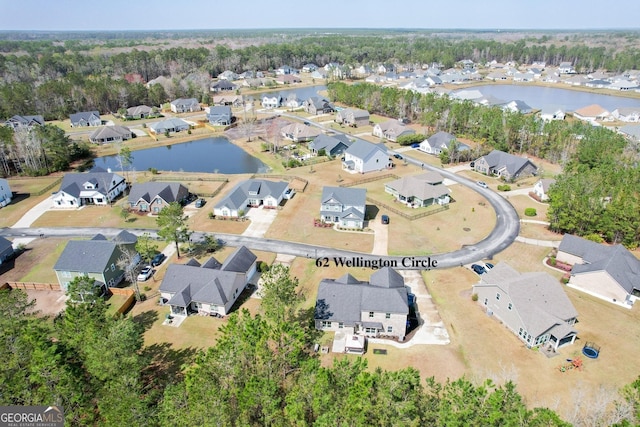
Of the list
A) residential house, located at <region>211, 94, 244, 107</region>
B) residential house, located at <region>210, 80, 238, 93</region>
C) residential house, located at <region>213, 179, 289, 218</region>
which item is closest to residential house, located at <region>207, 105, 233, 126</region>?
residential house, located at <region>211, 94, 244, 107</region>

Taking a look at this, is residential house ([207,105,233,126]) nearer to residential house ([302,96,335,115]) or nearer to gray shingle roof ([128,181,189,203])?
residential house ([302,96,335,115])

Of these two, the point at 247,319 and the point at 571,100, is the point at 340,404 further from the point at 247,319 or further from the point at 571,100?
the point at 571,100

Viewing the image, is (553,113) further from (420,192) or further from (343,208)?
(343,208)

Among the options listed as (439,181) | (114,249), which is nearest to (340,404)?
(114,249)

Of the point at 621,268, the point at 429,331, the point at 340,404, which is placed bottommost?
the point at 429,331

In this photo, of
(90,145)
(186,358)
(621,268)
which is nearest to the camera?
(186,358)

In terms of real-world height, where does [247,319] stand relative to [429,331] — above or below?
above
